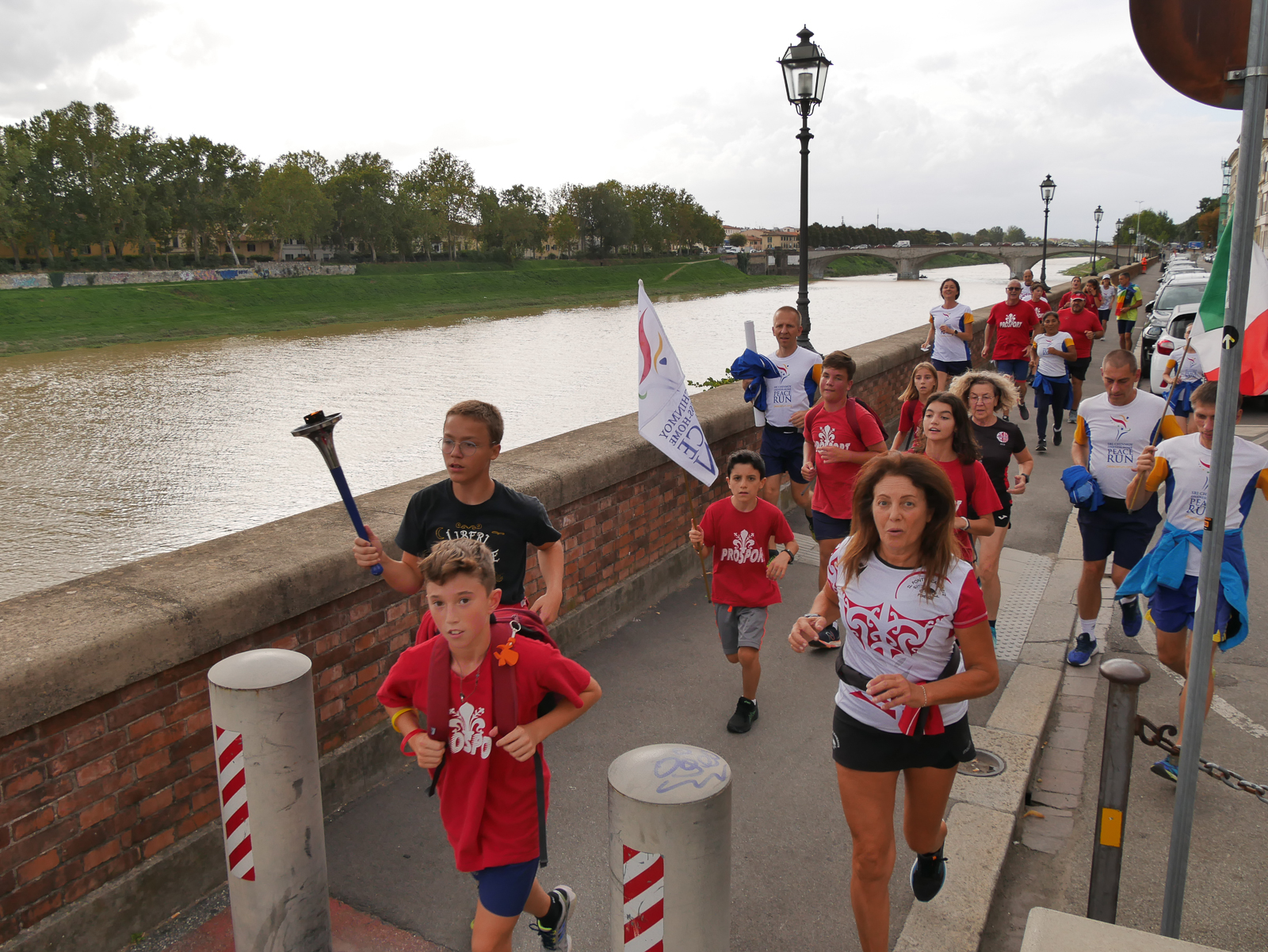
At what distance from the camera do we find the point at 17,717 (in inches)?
116

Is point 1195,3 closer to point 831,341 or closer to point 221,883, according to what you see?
point 221,883

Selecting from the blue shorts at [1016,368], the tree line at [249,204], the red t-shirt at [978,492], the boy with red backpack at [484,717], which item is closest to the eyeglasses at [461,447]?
the boy with red backpack at [484,717]

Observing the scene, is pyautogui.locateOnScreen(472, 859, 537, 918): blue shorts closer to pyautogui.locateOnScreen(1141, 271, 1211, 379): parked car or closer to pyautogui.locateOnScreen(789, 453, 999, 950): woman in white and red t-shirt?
pyautogui.locateOnScreen(789, 453, 999, 950): woman in white and red t-shirt

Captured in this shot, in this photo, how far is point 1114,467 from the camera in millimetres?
5758

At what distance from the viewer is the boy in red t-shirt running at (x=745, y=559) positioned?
502 centimetres

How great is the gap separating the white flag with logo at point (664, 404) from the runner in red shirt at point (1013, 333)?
8.10 m

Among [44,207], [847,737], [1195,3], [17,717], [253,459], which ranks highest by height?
[44,207]

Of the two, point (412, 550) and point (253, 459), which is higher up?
point (412, 550)

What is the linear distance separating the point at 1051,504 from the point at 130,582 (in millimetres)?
8420

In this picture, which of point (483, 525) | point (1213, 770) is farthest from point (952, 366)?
point (483, 525)

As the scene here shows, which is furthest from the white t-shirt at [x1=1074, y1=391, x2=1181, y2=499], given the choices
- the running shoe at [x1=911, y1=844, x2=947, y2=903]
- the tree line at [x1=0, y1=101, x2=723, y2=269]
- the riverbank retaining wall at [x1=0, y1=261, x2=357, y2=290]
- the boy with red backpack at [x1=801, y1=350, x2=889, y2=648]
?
the tree line at [x1=0, y1=101, x2=723, y2=269]

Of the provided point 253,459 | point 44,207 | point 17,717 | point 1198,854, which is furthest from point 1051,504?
point 44,207

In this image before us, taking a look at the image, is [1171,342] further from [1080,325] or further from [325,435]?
[325,435]

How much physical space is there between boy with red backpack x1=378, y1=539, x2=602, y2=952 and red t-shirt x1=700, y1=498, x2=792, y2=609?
2155 mm
